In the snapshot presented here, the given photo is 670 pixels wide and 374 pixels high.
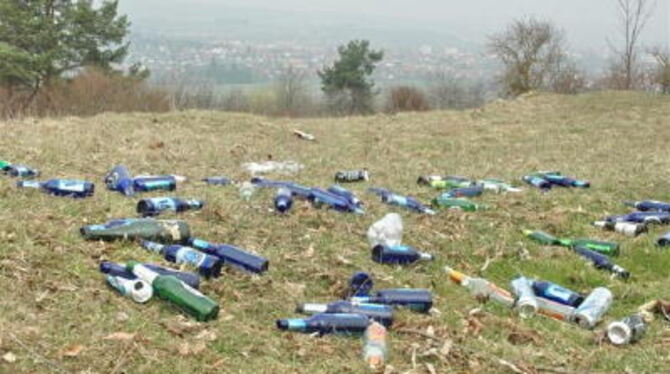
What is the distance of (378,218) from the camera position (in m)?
7.66

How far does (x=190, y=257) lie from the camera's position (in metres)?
5.36

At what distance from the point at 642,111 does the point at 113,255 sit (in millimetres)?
19058

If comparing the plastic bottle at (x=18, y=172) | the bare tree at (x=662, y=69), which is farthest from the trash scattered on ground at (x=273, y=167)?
the bare tree at (x=662, y=69)

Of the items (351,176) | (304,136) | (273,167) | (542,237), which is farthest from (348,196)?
(304,136)

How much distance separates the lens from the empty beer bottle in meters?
5.68

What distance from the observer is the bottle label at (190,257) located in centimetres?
532

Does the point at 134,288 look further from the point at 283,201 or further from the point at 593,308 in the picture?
the point at 593,308

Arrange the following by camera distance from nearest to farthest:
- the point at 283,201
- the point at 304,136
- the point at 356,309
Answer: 1. the point at 356,309
2. the point at 283,201
3. the point at 304,136

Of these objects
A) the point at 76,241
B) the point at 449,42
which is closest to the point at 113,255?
the point at 76,241

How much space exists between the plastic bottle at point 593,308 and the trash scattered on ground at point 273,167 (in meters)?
5.94

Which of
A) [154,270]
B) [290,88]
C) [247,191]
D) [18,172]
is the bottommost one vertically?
[290,88]

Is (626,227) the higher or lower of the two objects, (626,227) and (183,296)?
the lower

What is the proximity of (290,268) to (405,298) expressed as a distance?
102 centimetres

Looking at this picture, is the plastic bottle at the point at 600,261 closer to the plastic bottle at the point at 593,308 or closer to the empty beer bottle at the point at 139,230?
the plastic bottle at the point at 593,308
